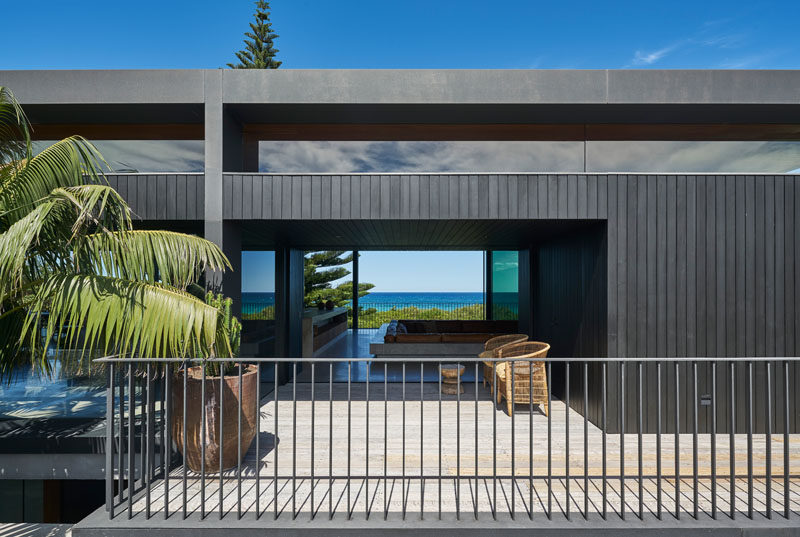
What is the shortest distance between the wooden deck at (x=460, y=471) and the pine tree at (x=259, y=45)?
16968 millimetres

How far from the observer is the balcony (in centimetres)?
281

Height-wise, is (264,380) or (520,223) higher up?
(520,223)

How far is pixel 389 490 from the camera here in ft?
11.1

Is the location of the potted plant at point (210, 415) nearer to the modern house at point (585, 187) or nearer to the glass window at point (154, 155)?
the modern house at point (585, 187)

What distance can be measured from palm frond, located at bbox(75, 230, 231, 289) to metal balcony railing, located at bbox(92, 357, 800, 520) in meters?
0.68

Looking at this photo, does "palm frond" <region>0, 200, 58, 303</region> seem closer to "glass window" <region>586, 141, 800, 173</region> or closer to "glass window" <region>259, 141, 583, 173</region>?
"glass window" <region>259, 141, 583, 173</region>

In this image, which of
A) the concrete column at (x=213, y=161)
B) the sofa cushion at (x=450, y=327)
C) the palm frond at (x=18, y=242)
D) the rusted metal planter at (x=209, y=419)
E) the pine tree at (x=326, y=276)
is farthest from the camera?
the pine tree at (x=326, y=276)

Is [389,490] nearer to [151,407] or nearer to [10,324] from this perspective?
[151,407]

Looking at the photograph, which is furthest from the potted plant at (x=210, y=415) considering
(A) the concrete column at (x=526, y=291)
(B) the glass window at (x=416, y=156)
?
(A) the concrete column at (x=526, y=291)

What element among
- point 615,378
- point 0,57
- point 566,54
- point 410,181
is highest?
point 566,54

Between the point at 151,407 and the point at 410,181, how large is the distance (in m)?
3.51

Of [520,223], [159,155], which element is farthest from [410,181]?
[159,155]

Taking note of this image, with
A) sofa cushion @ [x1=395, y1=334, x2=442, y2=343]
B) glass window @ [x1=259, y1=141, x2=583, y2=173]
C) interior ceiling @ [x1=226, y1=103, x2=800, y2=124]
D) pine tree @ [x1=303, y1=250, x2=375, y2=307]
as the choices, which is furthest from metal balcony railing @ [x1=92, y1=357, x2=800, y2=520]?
pine tree @ [x1=303, y1=250, x2=375, y2=307]

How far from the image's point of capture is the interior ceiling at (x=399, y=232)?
214 inches
